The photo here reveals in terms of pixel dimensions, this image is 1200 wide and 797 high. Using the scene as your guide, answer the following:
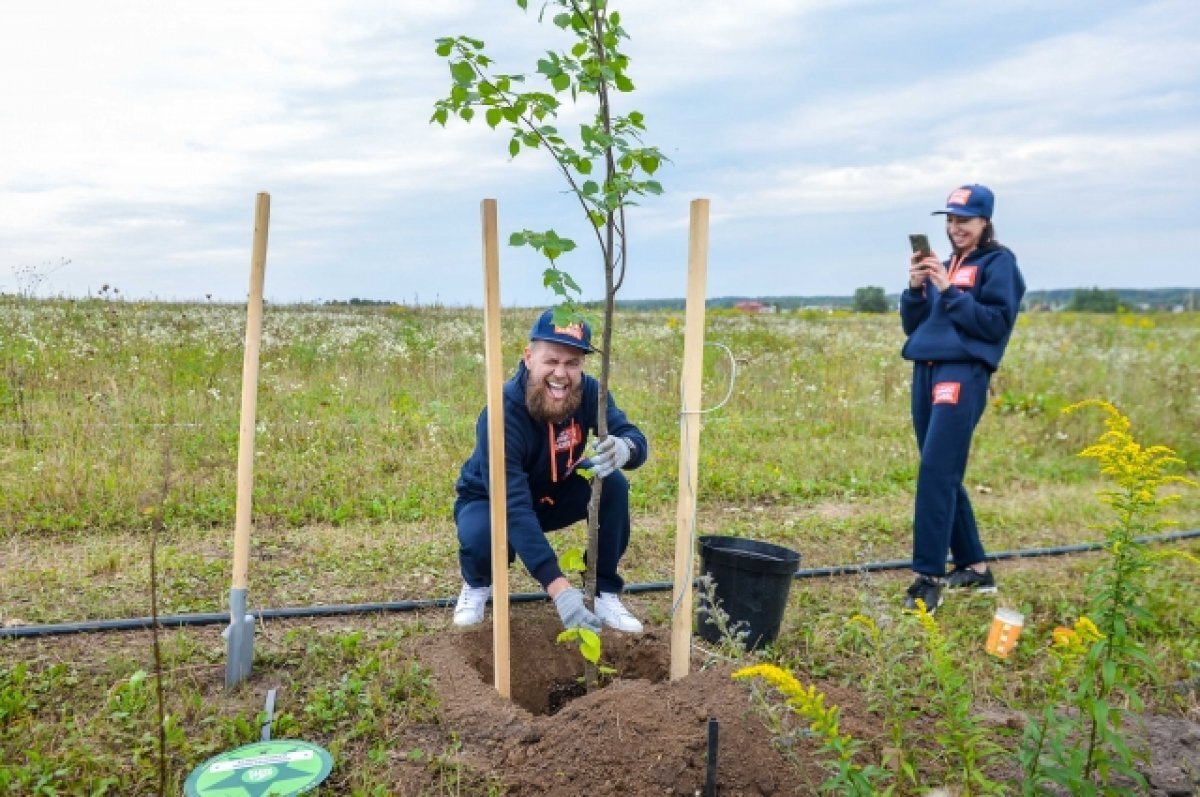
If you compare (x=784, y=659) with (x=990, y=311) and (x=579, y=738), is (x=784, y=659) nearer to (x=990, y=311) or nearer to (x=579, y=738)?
(x=579, y=738)

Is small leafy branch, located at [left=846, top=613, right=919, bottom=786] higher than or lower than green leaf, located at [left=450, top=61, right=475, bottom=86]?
lower

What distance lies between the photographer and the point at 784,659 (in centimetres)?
363

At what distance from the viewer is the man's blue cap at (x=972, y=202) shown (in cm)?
403

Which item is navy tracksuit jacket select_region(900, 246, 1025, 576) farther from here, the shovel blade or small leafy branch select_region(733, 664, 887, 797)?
the shovel blade

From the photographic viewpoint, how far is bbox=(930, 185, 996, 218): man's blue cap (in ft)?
13.2

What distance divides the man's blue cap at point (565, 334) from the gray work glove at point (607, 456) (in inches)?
13.9

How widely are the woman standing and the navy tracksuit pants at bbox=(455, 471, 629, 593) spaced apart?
150cm

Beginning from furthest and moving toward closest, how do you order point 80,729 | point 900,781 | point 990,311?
point 990,311 < point 80,729 < point 900,781

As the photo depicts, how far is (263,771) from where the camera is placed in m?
2.64

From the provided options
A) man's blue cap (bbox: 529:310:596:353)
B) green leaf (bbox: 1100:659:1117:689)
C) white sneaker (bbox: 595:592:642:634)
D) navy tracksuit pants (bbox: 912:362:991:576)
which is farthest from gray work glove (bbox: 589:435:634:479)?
navy tracksuit pants (bbox: 912:362:991:576)

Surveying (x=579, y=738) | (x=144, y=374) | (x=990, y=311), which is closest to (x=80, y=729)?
(x=579, y=738)

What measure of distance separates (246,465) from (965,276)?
10.8 feet

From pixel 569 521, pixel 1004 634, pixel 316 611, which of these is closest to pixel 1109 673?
pixel 1004 634

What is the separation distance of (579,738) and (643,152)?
74.6 inches
